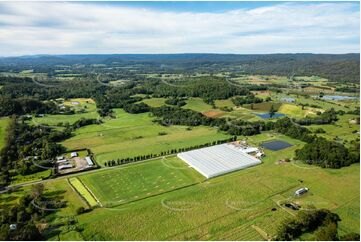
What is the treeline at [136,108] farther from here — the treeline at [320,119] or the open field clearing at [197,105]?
the treeline at [320,119]

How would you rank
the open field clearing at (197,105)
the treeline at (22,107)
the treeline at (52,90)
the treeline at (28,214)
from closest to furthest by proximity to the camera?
the treeline at (28,214), the treeline at (22,107), the open field clearing at (197,105), the treeline at (52,90)

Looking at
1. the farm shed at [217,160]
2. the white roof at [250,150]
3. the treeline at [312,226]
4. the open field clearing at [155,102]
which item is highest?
the treeline at [312,226]

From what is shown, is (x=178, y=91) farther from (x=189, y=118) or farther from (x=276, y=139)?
(x=276, y=139)

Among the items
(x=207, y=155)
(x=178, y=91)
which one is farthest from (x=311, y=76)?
(x=207, y=155)

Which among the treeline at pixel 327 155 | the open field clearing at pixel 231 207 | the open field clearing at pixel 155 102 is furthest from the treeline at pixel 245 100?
the open field clearing at pixel 231 207

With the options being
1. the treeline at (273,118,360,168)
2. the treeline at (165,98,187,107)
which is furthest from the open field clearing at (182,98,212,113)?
the treeline at (273,118,360,168)

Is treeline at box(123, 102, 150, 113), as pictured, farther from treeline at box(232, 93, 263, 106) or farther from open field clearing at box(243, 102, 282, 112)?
open field clearing at box(243, 102, 282, 112)
